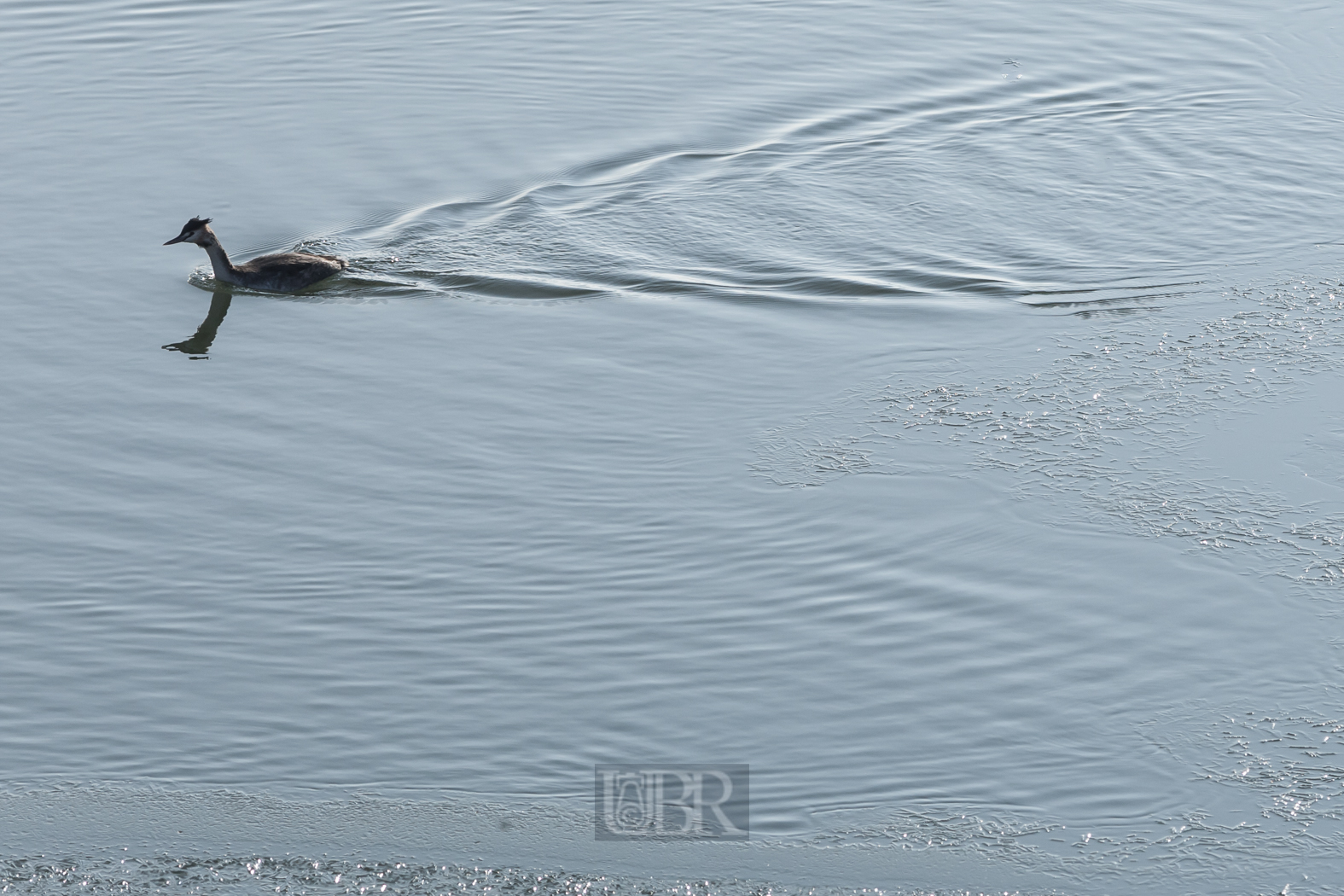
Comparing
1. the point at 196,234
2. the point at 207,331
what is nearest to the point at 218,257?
the point at 196,234

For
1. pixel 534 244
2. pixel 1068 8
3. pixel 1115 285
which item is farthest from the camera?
pixel 1068 8

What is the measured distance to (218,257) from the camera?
10.8 meters

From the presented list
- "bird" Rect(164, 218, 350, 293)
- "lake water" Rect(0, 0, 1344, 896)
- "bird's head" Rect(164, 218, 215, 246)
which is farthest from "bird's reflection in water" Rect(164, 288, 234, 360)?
"bird's head" Rect(164, 218, 215, 246)

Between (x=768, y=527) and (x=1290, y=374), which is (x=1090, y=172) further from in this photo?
(x=768, y=527)

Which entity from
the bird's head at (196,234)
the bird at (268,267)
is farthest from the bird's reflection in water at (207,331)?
the bird's head at (196,234)

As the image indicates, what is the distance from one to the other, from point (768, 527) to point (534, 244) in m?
4.24

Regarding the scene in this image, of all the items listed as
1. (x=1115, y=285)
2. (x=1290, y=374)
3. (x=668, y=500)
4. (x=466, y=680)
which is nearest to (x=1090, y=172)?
(x=1115, y=285)

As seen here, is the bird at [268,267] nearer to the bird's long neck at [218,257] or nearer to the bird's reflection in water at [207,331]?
the bird's long neck at [218,257]

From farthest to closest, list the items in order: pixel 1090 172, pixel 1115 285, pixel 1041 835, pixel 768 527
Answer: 1. pixel 1090 172
2. pixel 1115 285
3. pixel 768 527
4. pixel 1041 835

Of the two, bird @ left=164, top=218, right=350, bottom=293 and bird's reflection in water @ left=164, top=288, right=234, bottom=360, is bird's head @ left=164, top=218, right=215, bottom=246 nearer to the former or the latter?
bird @ left=164, top=218, right=350, bottom=293

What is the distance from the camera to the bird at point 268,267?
10625 millimetres

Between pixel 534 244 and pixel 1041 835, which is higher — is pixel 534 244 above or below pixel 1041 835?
above

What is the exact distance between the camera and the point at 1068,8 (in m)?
16.9

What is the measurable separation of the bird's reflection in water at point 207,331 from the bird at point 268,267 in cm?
14
